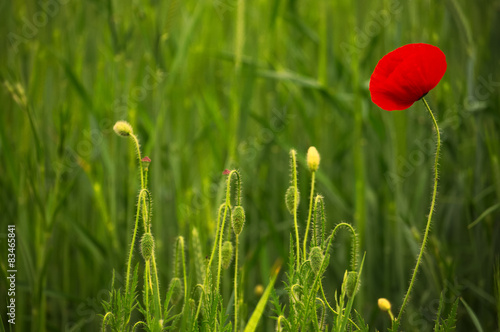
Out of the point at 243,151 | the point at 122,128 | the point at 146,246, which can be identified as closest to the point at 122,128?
the point at 122,128

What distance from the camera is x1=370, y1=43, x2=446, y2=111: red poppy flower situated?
543mm

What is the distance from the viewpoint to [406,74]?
554 mm

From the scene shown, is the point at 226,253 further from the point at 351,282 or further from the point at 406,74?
the point at 406,74

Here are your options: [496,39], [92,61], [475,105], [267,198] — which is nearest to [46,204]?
[267,198]

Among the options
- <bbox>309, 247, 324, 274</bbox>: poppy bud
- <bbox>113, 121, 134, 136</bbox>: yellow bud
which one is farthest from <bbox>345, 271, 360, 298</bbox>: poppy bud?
<bbox>113, 121, 134, 136</bbox>: yellow bud

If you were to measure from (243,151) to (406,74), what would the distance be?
0.82 metres

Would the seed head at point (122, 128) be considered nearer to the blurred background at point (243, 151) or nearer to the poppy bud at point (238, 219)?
the poppy bud at point (238, 219)

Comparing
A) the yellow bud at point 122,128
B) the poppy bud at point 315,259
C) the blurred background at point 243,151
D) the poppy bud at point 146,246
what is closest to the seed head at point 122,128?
the yellow bud at point 122,128

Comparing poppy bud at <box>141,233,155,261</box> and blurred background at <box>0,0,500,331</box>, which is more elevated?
blurred background at <box>0,0,500,331</box>

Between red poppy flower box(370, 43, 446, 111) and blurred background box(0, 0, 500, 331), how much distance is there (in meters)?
0.42

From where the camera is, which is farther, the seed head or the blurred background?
the blurred background

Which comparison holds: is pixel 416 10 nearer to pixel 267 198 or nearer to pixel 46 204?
pixel 267 198

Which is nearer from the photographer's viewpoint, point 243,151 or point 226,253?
point 226,253

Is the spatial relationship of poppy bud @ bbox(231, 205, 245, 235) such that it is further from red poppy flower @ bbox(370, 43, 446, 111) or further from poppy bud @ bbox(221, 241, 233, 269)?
red poppy flower @ bbox(370, 43, 446, 111)
